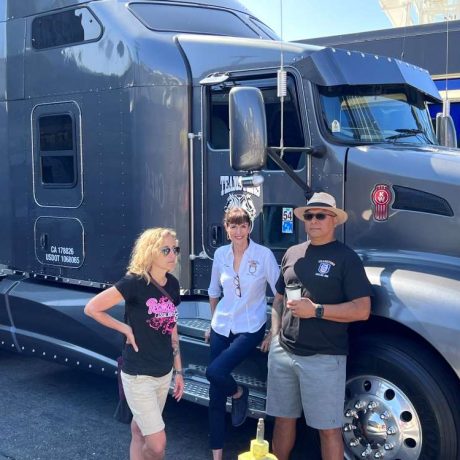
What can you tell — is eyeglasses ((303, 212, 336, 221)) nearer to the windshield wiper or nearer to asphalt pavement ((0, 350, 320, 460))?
the windshield wiper

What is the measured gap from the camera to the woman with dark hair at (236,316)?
408 centimetres

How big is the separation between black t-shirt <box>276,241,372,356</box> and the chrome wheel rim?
0.39m

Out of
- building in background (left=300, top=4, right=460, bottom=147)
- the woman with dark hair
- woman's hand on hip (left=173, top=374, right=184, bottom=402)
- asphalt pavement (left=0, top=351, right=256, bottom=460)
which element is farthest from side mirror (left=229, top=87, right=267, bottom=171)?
building in background (left=300, top=4, right=460, bottom=147)

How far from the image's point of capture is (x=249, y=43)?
15.3ft

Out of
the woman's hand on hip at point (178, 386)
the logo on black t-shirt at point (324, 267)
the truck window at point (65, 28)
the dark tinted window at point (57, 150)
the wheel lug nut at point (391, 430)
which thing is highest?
the truck window at point (65, 28)

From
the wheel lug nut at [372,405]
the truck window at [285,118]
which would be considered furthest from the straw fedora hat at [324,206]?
the wheel lug nut at [372,405]

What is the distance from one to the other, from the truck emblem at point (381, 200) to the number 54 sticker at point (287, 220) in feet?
1.87

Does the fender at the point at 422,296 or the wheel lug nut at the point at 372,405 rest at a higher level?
the fender at the point at 422,296

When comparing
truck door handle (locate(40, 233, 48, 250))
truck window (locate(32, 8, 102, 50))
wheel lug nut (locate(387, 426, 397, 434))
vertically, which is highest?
truck window (locate(32, 8, 102, 50))

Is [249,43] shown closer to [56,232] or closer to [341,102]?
[341,102]

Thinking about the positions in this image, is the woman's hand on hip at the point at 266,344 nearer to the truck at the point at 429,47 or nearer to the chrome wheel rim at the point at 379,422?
the chrome wheel rim at the point at 379,422

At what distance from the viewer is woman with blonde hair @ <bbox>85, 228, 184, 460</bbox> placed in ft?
11.9

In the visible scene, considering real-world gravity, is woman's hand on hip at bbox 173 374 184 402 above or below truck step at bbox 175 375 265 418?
above

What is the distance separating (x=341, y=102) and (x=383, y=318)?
1456 millimetres
